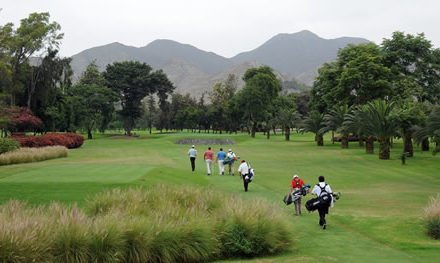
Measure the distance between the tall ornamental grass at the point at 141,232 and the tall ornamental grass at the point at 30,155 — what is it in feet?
84.5

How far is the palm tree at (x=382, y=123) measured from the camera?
43281mm

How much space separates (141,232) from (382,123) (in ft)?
118

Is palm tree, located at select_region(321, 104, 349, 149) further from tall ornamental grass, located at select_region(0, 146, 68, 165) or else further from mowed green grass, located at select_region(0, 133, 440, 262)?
tall ornamental grass, located at select_region(0, 146, 68, 165)

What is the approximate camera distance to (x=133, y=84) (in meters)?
108

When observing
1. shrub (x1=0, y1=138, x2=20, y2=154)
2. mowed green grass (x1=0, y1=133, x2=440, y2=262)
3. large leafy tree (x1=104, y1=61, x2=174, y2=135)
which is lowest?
mowed green grass (x1=0, y1=133, x2=440, y2=262)

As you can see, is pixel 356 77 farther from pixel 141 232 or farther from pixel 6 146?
pixel 141 232

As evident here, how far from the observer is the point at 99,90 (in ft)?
305

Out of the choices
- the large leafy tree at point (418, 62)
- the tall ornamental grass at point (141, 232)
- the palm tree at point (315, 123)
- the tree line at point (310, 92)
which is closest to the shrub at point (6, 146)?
the tree line at point (310, 92)

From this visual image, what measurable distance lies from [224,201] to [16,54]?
62020 millimetres

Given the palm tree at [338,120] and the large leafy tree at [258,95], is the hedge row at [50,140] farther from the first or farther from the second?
the large leafy tree at [258,95]

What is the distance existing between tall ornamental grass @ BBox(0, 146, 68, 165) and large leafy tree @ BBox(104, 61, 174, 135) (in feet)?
198

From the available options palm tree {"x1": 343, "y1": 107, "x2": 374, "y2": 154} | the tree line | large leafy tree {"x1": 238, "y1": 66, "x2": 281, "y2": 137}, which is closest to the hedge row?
the tree line

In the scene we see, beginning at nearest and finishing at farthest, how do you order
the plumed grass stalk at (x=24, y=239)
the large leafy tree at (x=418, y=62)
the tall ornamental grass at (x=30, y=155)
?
the plumed grass stalk at (x=24, y=239), the tall ornamental grass at (x=30, y=155), the large leafy tree at (x=418, y=62)

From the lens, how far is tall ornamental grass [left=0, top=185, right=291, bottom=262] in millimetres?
10773
